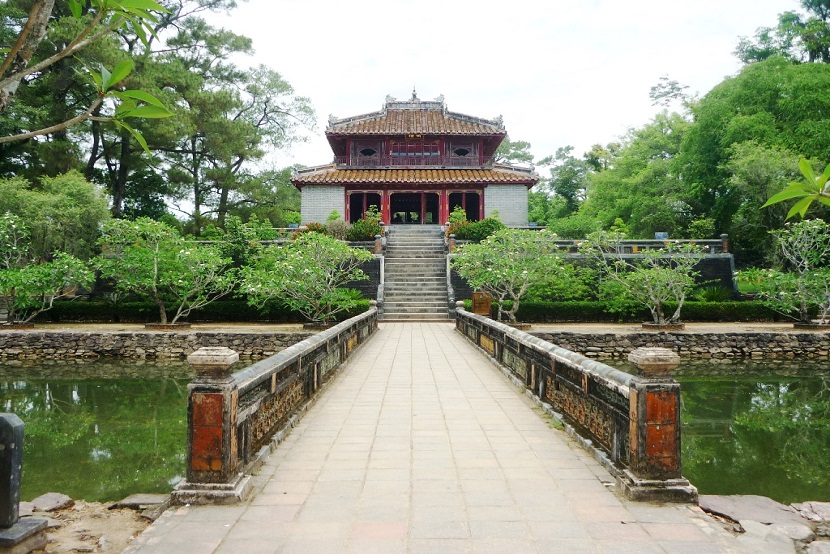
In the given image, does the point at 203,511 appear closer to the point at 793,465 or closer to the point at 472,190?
the point at 793,465

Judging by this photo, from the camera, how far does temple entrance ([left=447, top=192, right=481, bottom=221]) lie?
101ft

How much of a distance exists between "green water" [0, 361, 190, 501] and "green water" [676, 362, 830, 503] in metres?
5.90

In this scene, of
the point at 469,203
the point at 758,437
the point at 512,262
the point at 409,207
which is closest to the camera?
the point at 758,437

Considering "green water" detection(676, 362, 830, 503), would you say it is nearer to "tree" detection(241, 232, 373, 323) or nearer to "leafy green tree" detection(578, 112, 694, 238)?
"tree" detection(241, 232, 373, 323)

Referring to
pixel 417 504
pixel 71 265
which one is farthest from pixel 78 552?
pixel 71 265

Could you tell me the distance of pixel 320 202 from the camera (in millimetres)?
29484

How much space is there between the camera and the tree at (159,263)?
1625cm

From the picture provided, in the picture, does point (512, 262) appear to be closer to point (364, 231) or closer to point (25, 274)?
point (364, 231)

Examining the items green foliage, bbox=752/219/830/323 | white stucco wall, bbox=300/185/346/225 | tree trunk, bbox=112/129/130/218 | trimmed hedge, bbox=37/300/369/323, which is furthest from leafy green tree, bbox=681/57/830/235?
tree trunk, bbox=112/129/130/218

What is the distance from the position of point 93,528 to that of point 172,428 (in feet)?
15.1

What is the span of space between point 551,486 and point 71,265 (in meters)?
16.5

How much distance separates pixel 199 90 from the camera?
2608cm

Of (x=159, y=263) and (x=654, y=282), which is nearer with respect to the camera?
(x=654, y=282)

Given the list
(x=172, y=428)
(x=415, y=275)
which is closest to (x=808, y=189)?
(x=172, y=428)
